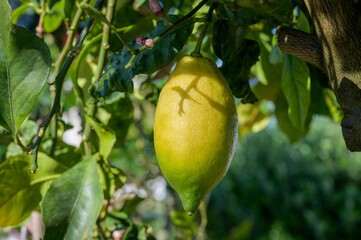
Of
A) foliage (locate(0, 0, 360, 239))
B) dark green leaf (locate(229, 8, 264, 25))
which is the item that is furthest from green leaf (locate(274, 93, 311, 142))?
dark green leaf (locate(229, 8, 264, 25))

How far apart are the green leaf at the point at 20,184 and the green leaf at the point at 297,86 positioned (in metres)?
0.31

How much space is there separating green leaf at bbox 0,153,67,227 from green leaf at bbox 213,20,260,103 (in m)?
0.25

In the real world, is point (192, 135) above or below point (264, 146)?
above

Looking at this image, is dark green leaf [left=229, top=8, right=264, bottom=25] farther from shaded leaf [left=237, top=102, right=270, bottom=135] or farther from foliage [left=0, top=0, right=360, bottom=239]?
shaded leaf [left=237, top=102, right=270, bottom=135]

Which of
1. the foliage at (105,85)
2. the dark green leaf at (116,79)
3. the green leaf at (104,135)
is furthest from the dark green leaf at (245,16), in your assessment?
the green leaf at (104,135)

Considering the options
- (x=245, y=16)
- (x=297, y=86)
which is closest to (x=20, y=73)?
(x=245, y=16)

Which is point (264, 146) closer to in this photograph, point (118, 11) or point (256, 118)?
point (256, 118)

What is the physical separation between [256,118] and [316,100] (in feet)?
0.73

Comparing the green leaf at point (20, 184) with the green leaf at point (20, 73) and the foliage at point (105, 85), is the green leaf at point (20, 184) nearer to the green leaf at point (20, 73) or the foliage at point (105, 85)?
the foliage at point (105, 85)

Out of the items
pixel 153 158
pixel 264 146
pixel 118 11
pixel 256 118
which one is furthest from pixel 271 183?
pixel 118 11

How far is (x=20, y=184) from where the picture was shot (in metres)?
0.50

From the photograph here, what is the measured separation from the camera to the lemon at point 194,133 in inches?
14.4

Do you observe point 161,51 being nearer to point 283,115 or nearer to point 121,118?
point 121,118

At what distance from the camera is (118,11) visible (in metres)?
0.57
